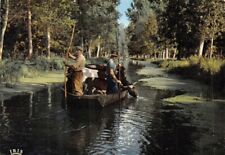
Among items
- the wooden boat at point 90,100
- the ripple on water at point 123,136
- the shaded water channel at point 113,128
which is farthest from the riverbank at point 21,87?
the ripple on water at point 123,136

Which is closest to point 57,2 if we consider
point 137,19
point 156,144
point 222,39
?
point 222,39

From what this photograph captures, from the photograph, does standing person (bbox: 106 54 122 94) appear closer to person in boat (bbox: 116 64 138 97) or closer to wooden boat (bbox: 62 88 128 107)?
person in boat (bbox: 116 64 138 97)

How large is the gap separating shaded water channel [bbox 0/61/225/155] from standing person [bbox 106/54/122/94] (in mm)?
1094

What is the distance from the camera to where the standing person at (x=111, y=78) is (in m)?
25.0

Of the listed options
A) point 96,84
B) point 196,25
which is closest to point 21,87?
point 96,84

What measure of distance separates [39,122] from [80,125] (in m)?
1.63

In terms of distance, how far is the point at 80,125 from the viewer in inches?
711

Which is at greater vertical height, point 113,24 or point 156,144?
point 113,24

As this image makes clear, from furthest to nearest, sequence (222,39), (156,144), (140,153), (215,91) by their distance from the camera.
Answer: (222,39) → (215,91) → (156,144) → (140,153)

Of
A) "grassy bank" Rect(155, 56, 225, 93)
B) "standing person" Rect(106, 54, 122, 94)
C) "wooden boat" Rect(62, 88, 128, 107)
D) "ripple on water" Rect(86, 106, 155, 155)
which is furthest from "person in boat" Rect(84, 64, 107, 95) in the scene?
"grassy bank" Rect(155, 56, 225, 93)

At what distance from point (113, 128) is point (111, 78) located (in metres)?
7.83

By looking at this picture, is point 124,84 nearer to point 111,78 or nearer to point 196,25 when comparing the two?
point 111,78

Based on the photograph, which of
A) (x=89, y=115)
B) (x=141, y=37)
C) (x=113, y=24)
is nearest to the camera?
(x=89, y=115)

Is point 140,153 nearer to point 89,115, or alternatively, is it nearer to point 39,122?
point 39,122
